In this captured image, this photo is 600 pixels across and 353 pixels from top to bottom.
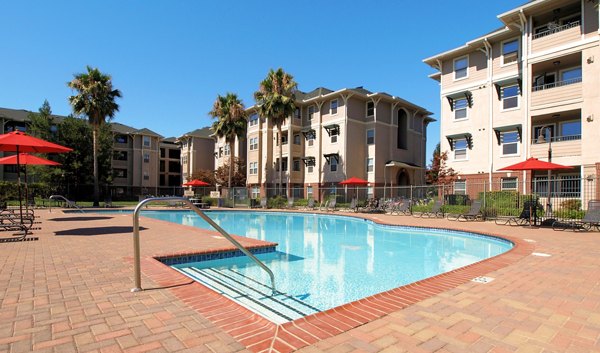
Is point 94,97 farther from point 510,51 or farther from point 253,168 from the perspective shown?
point 510,51

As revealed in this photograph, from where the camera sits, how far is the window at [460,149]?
74.1 ft

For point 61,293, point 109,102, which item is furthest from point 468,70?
point 109,102

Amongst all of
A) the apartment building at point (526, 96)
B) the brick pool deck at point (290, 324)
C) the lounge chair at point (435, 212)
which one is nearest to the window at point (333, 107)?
the apartment building at point (526, 96)

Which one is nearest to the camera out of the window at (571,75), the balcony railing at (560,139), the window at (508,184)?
the balcony railing at (560,139)

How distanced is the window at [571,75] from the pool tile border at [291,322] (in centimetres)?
1872

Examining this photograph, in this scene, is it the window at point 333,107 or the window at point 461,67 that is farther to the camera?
the window at point 333,107

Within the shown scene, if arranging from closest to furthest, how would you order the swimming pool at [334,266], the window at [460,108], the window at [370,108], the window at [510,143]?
the swimming pool at [334,266] < the window at [510,143] < the window at [460,108] < the window at [370,108]

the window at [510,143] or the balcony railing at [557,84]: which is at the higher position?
the balcony railing at [557,84]

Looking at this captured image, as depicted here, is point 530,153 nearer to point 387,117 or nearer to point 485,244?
point 485,244

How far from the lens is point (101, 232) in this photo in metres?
10.5

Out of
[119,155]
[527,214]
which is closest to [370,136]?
[527,214]

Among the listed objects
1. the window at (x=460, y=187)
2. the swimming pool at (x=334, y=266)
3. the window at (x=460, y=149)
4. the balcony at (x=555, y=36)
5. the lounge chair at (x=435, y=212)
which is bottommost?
the swimming pool at (x=334, y=266)

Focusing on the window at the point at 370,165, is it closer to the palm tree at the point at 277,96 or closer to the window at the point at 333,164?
the window at the point at 333,164

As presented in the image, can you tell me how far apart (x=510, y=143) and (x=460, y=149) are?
3.13 metres
